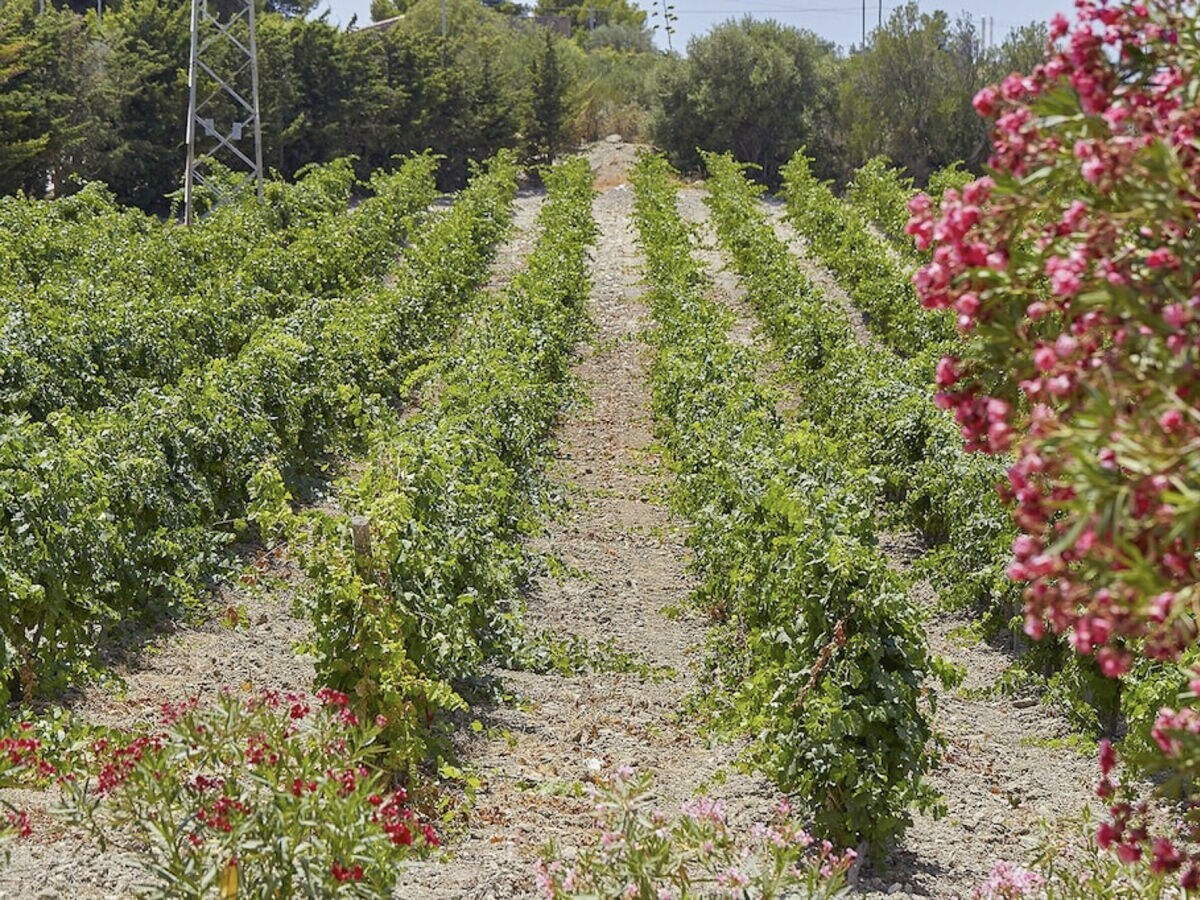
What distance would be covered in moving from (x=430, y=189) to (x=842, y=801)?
2229 cm

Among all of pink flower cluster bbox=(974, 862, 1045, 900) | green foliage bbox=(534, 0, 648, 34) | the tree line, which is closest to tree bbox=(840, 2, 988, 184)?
the tree line

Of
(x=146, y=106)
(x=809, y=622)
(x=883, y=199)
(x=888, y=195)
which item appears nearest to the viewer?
(x=809, y=622)

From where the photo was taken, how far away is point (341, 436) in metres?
11.1

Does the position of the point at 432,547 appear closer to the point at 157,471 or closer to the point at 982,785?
the point at 157,471

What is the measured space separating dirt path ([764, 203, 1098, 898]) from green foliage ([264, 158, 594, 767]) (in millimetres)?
1941

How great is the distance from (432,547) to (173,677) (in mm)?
1465

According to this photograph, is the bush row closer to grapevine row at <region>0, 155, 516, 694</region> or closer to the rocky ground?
the rocky ground

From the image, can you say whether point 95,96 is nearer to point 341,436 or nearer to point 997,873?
point 341,436

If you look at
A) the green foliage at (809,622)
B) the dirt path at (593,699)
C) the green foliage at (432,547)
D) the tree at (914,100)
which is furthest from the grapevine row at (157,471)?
the tree at (914,100)

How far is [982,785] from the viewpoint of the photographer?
643cm

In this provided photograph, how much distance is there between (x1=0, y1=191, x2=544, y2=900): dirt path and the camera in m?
4.40

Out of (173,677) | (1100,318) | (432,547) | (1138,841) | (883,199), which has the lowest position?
(173,677)

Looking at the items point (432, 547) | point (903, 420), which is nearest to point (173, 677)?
point (432, 547)

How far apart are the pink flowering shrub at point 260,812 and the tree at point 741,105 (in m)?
36.1
